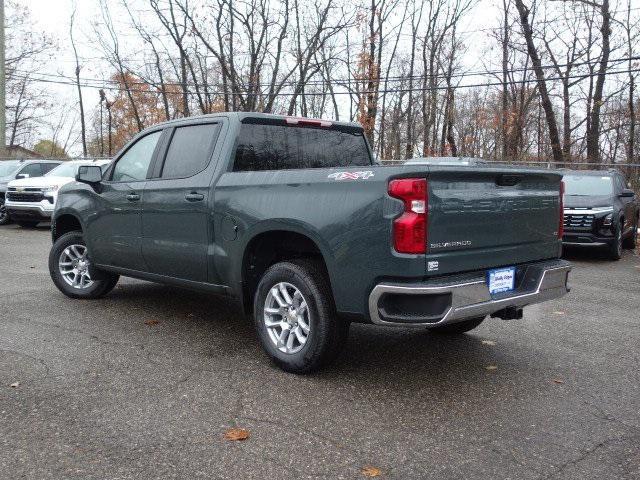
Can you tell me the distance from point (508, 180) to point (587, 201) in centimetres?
789

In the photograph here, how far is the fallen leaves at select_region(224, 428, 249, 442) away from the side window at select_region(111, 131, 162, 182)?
301cm

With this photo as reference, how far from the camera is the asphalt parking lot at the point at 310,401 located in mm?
2963

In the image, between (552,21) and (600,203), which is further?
(552,21)

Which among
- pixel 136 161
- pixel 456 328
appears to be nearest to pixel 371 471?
pixel 456 328

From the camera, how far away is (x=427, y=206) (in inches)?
138

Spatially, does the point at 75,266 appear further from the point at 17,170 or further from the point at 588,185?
the point at 17,170

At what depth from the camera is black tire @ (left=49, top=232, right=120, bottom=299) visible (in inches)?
253

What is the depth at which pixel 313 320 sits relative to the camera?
13.1 feet

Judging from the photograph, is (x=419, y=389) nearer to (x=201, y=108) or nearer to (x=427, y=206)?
(x=427, y=206)

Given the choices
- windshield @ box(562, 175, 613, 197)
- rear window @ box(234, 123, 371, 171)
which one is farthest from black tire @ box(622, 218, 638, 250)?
rear window @ box(234, 123, 371, 171)

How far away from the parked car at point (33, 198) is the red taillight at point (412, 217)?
39.4 feet

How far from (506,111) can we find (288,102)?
37.8 feet

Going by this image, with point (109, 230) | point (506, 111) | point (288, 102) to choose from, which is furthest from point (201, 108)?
point (109, 230)

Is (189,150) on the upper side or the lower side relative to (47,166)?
lower
